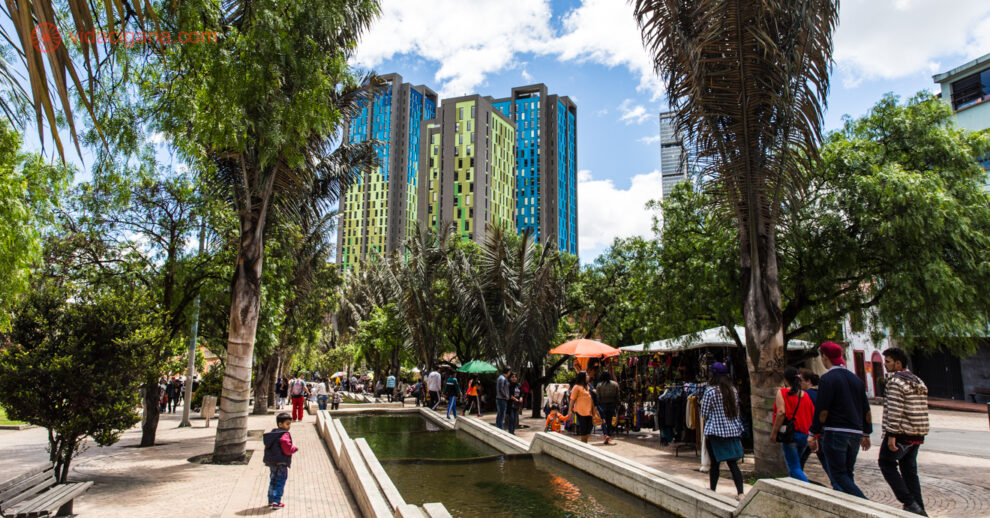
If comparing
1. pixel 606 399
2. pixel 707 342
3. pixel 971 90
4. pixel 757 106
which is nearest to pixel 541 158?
pixel 971 90

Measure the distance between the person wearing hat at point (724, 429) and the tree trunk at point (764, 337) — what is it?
149 centimetres

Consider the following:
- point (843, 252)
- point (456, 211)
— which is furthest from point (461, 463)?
point (456, 211)

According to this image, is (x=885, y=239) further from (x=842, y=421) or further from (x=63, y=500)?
(x=63, y=500)

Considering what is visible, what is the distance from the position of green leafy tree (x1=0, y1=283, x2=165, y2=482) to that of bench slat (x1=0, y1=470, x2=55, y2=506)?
2.83ft

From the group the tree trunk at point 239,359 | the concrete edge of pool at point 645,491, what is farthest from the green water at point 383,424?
the tree trunk at point 239,359

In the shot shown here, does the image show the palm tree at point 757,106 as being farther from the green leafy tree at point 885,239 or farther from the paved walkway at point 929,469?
the paved walkway at point 929,469

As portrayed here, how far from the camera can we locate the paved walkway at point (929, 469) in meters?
7.70

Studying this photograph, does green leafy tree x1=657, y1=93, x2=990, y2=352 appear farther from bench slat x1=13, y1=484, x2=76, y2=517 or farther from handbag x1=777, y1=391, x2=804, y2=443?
bench slat x1=13, y1=484, x2=76, y2=517

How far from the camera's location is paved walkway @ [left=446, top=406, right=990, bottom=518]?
7.70 m

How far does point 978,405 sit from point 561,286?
2359 centimetres

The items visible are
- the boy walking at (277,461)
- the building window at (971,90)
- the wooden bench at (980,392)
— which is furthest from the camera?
the building window at (971,90)

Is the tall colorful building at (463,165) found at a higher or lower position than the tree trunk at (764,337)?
higher

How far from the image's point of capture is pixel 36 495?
6.14 meters

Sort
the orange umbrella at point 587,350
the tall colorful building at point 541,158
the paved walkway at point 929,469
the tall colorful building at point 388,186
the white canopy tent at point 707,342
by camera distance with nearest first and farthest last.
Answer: the paved walkway at point 929,469 → the white canopy tent at point 707,342 → the orange umbrella at point 587,350 → the tall colorful building at point 388,186 → the tall colorful building at point 541,158
